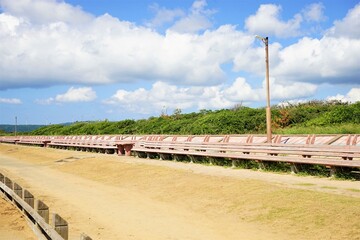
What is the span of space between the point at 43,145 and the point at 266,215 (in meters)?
50.2

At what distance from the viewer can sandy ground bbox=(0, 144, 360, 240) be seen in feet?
28.7

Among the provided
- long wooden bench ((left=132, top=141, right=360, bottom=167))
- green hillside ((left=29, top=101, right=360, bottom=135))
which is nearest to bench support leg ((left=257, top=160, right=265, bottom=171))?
long wooden bench ((left=132, top=141, right=360, bottom=167))

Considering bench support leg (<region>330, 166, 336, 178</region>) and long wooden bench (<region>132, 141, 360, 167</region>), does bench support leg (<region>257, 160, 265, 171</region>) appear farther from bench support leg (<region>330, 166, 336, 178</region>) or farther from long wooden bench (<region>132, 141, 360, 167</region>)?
bench support leg (<region>330, 166, 336, 178</region>)

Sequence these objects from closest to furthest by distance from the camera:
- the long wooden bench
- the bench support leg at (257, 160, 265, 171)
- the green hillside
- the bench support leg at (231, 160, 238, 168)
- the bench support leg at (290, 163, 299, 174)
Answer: the long wooden bench, the bench support leg at (290, 163, 299, 174), the bench support leg at (257, 160, 265, 171), the bench support leg at (231, 160, 238, 168), the green hillside

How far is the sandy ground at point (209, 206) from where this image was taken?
28.7 ft

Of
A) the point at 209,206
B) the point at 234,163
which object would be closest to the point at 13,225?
the point at 209,206

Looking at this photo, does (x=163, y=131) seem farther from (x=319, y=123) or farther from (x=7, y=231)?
(x=7, y=231)

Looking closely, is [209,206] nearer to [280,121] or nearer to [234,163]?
[234,163]

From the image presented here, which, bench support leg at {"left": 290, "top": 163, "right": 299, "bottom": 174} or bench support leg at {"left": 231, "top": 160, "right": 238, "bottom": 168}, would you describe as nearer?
bench support leg at {"left": 290, "top": 163, "right": 299, "bottom": 174}

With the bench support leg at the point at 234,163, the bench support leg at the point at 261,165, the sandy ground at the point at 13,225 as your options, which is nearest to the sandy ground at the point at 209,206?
the sandy ground at the point at 13,225

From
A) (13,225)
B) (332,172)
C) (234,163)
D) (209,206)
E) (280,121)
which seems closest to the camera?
(13,225)

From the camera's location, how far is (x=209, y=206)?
37.4ft

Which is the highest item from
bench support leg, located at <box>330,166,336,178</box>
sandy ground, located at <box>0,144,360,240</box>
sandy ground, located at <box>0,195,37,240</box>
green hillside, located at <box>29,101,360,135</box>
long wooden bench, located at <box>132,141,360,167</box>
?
green hillside, located at <box>29,101,360,135</box>

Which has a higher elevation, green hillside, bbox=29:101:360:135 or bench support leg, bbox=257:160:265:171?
green hillside, bbox=29:101:360:135
